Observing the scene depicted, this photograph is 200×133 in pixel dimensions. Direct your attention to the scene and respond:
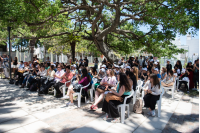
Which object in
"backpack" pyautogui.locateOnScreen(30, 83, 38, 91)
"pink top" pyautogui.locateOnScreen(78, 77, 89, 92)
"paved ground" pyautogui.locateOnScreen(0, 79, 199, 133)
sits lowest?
"paved ground" pyautogui.locateOnScreen(0, 79, 199, 133)

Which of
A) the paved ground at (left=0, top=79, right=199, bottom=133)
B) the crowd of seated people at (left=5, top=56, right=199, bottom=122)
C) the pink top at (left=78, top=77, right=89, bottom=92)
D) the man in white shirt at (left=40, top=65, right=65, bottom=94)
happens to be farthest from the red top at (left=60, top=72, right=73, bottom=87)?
the paved ground at (left=0, top=79, right=199, bottom=133)

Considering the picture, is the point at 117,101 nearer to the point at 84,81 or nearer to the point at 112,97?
the point at 112,97

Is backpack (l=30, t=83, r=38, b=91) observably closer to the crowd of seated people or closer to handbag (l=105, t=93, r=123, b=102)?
the crowd of seated people

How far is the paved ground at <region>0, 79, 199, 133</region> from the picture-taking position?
3822 mm

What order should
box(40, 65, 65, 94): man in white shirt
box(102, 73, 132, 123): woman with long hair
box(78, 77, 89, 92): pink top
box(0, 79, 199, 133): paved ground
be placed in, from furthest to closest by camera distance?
1. box(40, 65, 65, 94): man in white shirt
2. box(78, 77, 89, 92): pink top
3. box(102, 73, 132, 123): woman with long hair
4. box(0, 79, 199, 133): paved ground

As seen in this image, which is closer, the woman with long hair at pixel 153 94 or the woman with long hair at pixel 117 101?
the woman with long hair at pixel 117 101

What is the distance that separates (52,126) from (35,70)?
533 cm

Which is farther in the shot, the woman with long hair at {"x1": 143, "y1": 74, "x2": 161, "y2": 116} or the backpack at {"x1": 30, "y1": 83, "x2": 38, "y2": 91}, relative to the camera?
the backpack at {"x1": 30, "y1": 83, "x2": 38, "y2": 91}

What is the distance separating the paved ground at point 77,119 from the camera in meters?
3.82

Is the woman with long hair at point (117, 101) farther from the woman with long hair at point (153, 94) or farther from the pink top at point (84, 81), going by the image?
the pink top at point (84, 81)

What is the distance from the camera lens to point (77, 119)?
4422 mm

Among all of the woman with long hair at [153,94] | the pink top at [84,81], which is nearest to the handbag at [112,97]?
the woman with long hair at [153,94]

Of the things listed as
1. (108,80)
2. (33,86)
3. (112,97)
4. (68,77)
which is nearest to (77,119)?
(112,97)

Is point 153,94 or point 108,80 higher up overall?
point 108,80
